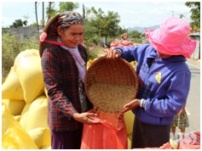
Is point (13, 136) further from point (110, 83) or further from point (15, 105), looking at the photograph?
point (15, 105)

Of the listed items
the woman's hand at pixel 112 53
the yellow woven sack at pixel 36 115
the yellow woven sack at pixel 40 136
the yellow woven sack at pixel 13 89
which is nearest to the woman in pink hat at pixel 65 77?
the woman's hand at pixel 112 53

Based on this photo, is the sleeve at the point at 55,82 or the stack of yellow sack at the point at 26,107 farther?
the stack of yellow sack at the point at 26,107

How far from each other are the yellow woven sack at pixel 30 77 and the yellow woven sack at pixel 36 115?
0.07m

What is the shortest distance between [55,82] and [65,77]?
0.23 feet

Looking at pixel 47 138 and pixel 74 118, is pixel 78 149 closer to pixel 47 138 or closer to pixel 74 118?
pixel 74 118

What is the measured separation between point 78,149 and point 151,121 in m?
0.44

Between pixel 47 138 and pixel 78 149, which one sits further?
pixel 47 138

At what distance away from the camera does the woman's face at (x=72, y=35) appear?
206cm

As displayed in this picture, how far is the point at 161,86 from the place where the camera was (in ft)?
6.79

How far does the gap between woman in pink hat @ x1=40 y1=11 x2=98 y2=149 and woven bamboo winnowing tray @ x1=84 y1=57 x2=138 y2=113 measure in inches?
2.4

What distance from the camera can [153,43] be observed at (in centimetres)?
208

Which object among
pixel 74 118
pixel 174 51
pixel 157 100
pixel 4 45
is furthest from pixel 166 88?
pixel 4 45

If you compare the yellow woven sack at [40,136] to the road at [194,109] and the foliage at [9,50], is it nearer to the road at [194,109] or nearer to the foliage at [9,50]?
the road at [194,109]

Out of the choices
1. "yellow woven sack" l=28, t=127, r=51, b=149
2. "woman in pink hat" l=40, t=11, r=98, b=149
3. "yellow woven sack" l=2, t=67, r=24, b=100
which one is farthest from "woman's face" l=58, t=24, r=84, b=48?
"yellow woven sack" l=2, t=67, r=24, b=100
